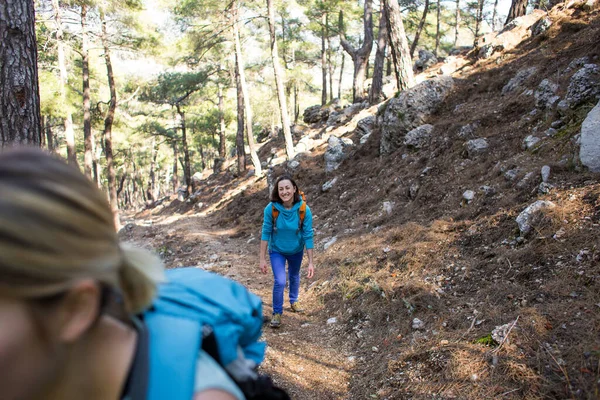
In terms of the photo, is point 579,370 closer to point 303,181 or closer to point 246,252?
point 246,252

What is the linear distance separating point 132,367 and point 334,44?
99.7 feet

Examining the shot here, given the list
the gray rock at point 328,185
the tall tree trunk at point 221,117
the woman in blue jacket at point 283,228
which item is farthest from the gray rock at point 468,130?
the tall tree trunk at point 221,117

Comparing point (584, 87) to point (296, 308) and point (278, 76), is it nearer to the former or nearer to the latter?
point (296, 308)

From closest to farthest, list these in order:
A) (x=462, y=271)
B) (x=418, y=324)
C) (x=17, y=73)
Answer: (x=17, y=73)
(x=418, y=324)
(x=462, y=271)

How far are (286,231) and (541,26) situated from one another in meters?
9.24

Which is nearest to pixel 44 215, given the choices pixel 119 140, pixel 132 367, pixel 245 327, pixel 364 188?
pixel 132 367

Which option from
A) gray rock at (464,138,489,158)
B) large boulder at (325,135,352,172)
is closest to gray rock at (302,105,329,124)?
large boulder at (325,135,352,172)

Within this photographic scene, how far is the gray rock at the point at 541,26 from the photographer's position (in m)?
9.73

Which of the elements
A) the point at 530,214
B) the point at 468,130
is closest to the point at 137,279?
the point at 530,214

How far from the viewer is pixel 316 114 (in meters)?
23.5

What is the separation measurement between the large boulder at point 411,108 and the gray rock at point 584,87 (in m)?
3.49

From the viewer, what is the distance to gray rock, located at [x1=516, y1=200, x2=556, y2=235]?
14.3 ft

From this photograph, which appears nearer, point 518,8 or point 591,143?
point 591,143

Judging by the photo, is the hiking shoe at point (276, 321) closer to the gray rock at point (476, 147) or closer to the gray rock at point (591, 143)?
the gray rock at point (591, 143)
